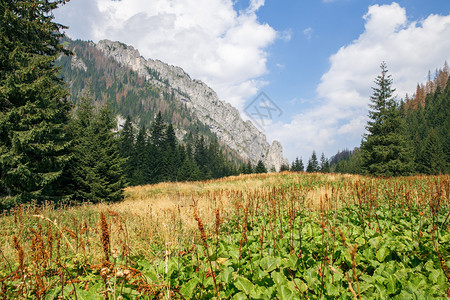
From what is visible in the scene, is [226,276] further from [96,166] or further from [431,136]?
[431,136]

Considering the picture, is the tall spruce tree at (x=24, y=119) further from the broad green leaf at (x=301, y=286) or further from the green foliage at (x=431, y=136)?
the green foliage at (x=431, y=136)

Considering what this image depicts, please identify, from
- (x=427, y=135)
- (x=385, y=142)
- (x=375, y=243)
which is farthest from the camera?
(x=427, y=135)

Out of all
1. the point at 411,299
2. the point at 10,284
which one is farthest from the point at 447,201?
the point at 10,284

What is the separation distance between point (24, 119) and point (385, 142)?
2951cm

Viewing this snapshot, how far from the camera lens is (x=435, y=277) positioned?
6.60 ft

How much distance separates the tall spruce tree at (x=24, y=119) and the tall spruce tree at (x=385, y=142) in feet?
89.6

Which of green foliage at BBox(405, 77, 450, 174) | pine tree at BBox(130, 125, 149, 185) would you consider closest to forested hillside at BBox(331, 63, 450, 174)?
green foliage at BBox(405, 77, 450, 174)

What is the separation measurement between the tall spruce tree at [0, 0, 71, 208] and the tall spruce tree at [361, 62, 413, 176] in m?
27.3

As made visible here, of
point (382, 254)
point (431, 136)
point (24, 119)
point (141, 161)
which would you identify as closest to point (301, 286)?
point (382, 254)

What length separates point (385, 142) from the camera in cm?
2233

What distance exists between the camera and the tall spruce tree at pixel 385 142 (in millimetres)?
21734

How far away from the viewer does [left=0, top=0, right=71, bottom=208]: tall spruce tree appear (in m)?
9.27

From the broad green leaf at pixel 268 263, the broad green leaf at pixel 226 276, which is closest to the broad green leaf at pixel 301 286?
the broad green leaf at pixel 268 263

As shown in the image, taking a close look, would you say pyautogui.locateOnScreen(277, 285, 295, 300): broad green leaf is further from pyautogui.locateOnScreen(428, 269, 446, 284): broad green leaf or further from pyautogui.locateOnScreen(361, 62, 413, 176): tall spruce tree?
pyautogui.locateOnScreen(361, 62, 413, 176): tall spruce tree
